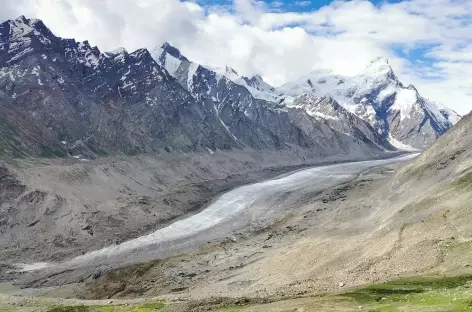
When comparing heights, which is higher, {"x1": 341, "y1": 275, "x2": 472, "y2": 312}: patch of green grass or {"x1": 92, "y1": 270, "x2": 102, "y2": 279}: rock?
{"x1": 92, "y1": 270, "x2": 102, "y2": 279}: rock

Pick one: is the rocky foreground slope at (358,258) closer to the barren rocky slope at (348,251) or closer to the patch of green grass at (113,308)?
the barren rocky slope at (348,251)

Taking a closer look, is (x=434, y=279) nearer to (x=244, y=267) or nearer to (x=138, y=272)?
(x=244, y=267)

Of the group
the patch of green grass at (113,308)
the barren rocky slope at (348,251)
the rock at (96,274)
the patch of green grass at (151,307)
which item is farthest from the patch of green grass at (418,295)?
the rock at (96,274)

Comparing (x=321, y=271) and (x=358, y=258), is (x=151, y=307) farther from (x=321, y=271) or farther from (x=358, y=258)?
(x=358, y=258)

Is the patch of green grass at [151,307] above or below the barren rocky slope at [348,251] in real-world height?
above

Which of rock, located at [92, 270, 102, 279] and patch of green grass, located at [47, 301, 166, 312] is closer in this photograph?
patch of green grass, located at [47, 301, 166, 312]

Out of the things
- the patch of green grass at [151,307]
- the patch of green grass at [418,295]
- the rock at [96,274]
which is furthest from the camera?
the rock at [96,274]

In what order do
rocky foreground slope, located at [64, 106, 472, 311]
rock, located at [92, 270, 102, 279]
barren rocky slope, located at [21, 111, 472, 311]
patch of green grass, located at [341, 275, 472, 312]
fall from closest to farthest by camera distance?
patch of green grass, located at [341, 275, 472, 312], rocky foreground slope, located at [64, 106, 472, 311], barren rocky slope, located at [21, 111, 472, 311], rock, located at [92, 270, 102, 279]

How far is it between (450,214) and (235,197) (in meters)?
105

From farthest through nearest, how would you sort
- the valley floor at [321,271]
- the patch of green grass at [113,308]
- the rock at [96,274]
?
1. the rock at [96,274]
2. the patch of green grass at [113,308]
3. the valley floor at [321,271]

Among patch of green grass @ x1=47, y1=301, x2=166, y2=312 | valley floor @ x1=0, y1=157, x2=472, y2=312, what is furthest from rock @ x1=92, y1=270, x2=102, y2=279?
patch of green grass @ x1=47, y1=301, x2=166, y2=312

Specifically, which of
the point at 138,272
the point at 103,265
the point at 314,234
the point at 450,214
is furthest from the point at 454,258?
the point at 103,265

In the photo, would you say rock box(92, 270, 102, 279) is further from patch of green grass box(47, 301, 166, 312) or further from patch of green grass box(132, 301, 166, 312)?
patch of green grass box(132, 301, 166, 312)

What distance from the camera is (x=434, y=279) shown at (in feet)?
A: 174
